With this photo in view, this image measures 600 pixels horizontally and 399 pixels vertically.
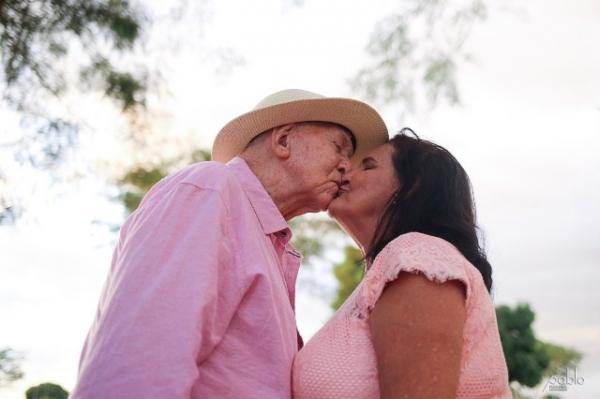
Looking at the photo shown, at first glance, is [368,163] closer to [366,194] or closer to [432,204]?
[366,194]

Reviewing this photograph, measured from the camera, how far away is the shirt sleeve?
6.11 feet

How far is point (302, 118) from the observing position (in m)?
3.01

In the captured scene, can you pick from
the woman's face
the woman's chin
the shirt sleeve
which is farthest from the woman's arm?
the woman's chin

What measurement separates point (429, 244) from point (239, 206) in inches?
22.1

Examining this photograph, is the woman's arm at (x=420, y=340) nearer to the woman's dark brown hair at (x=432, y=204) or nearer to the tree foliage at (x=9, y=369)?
the woman's dark brown hair at (x=432, y=204)

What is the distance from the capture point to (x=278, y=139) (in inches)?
116

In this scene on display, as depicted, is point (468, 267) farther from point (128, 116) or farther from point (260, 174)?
point (128, 116)

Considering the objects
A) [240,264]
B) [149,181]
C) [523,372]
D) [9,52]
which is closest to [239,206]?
[240,264]

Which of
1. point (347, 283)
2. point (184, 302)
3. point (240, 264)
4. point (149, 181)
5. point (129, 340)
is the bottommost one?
point (129, 340)

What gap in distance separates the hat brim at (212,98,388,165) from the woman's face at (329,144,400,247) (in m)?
0.15

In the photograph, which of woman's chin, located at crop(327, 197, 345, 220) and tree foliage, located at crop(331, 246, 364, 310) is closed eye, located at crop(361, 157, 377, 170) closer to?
woman's chin, located at crop(327, 197, 345, 220)

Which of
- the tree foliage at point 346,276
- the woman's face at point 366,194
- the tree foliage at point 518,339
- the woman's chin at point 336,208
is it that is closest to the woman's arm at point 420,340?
the woman's face at point 366,194

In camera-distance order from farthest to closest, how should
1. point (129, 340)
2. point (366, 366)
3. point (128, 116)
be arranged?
point (128, 116) < point (366, 366) < point (129, 340)

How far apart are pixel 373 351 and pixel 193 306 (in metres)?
0.51
